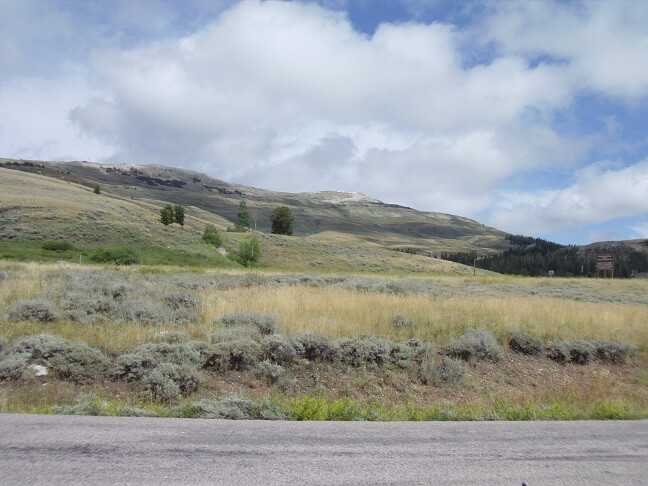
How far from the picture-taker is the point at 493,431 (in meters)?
5.90

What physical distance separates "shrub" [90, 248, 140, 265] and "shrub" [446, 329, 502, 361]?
3592cm

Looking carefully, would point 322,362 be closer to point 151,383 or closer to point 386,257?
point 151,383

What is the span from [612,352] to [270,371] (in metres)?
8.81

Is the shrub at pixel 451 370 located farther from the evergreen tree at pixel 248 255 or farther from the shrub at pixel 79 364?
the evergreen tree at pixel 248 255

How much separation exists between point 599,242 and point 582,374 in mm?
183931

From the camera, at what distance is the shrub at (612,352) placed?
11.8 m

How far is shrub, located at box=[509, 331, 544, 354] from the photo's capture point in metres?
11.5

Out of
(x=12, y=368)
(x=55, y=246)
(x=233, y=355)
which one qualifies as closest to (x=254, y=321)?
(x=233, y=355)

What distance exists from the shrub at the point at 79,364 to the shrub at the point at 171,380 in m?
0.86

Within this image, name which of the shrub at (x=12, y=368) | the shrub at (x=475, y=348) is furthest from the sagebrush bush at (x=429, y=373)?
the shrub at (x=12, y=368)

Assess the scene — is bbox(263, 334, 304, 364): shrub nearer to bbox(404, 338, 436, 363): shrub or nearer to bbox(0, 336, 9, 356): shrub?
bbox(404, 338, 436, 363): shrub

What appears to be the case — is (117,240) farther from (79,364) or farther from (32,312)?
(79,364)

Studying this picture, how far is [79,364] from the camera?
7906 millimetres

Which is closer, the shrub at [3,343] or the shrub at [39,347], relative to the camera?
the shrub at [39,347]
